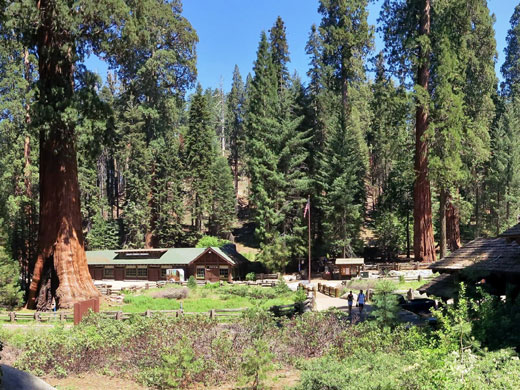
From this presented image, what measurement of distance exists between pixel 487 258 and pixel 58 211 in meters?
19.9

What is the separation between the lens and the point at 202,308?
25.8 m

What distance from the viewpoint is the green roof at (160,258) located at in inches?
1724

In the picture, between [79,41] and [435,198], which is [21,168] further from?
[435,198]

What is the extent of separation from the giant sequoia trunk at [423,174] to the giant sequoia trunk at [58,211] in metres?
23.8

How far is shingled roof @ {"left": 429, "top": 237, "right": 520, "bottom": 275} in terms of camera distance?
1242cm

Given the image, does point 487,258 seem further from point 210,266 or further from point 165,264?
point 165,264

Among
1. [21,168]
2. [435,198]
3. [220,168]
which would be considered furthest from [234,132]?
[21,168]

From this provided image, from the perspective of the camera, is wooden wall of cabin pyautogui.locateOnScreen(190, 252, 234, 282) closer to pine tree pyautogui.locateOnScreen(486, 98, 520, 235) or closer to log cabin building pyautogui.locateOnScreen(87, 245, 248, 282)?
log cabin building pyautogui.locateOnScreen(87, 245, 248, 282)

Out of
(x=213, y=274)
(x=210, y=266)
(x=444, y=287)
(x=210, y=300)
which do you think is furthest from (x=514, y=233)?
(x=210, y=266)

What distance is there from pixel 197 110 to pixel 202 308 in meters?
40.0

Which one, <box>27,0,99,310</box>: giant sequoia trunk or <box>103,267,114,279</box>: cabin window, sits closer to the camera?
<box>27,0,99,310</box>: giant sequoia trunk

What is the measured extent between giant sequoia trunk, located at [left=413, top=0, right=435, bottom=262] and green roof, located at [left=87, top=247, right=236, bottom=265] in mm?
19133

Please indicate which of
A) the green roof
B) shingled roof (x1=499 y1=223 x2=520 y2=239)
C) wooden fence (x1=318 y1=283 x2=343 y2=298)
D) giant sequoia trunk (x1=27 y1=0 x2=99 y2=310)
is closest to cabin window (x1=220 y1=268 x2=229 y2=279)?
the green roof

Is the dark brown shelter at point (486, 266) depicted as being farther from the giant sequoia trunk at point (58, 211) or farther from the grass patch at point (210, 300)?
the giant sequoia trunk at point (58, 211)
